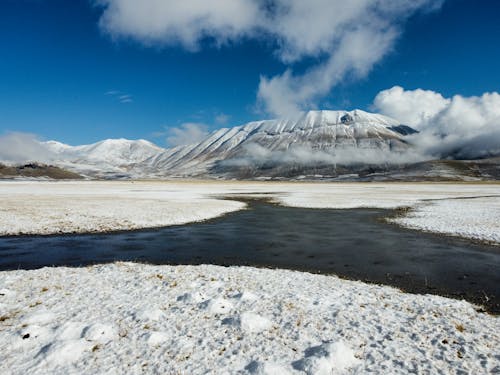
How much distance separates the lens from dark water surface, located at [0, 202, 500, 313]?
17.8 meters

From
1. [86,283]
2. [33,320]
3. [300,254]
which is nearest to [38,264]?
[86,283]

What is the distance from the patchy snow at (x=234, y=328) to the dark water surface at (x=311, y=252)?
134 inches

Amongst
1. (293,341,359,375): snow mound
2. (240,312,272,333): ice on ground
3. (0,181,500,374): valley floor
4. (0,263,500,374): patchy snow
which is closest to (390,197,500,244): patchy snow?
(0,263,500,374): patchy snow

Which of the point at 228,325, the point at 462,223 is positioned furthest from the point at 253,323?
the point at 462,223

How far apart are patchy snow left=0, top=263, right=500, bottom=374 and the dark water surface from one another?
340cm

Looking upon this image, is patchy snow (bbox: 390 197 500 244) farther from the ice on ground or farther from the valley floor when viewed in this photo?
the ice on ground

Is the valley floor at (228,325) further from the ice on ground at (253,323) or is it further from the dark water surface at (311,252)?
the dark water surface at (311,252)

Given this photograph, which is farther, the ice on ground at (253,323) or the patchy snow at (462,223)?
the patchy snow at (462,223)

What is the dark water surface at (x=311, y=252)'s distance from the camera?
17.8 m

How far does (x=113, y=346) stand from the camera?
10156mm

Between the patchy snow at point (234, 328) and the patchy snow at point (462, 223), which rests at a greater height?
the patchy snow at point (462, 223)

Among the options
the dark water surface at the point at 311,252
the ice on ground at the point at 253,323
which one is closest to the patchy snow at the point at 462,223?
the dark water surface at the point at 311,252

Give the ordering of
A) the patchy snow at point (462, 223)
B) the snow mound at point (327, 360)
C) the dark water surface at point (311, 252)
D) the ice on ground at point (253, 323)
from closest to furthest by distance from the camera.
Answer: the snow mound at point (327, 360) → the ice on ground at point (253, 323) → the dark water surface at point (311, 252) → the patchy snow at point (462, 223)

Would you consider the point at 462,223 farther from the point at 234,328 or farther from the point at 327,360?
the point at 234,328
